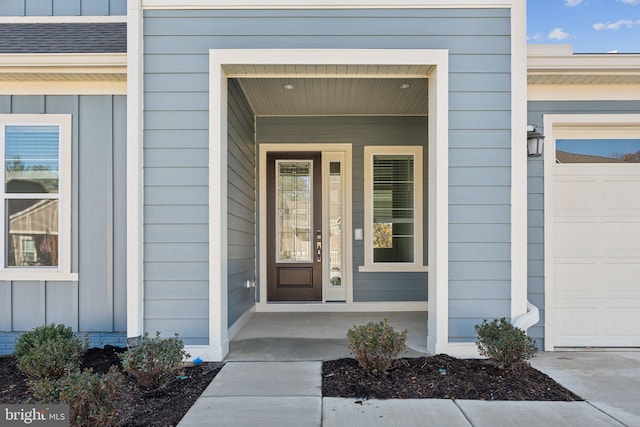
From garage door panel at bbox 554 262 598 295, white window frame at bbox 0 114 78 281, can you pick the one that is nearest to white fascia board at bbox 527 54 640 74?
garage door panel at bbox 554 262 598 295

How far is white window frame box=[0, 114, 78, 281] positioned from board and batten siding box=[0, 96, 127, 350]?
0.15 ft

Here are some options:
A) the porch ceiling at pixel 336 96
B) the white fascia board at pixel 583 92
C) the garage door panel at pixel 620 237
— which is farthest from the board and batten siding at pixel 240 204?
the garage door panel at pixel 620 237

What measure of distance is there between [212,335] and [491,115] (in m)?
3.09

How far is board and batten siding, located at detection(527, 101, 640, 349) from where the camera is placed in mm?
4344

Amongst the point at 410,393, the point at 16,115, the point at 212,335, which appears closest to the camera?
the point at 410,393

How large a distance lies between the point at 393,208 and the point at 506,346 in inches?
118

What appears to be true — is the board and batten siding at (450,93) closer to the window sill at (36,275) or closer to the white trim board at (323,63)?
the white trim board at (323,63)

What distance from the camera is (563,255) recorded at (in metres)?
4.45

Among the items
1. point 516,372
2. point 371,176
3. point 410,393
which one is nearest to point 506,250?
point 516,372

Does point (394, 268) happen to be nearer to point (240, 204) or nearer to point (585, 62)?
point (240, 204)


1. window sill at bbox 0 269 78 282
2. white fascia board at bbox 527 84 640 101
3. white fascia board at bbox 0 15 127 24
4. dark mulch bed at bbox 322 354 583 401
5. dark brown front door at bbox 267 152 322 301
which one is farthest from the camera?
dark brown front door at bbox 267 152 322 301

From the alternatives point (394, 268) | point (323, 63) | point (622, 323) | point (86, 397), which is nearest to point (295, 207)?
point (394, 268)

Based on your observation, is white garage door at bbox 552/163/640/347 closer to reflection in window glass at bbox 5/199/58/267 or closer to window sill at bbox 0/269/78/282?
window sill at bbox 0/269/78/282

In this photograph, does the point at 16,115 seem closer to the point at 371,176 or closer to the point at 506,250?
the point at 371,176
